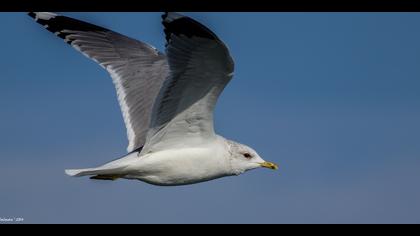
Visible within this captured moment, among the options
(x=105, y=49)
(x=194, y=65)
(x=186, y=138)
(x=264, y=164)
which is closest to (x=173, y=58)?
(x=194, y=65)

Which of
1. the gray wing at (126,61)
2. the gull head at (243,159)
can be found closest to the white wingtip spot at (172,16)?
the gull head at (243,159)

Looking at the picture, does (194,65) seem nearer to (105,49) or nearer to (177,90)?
(177,90)

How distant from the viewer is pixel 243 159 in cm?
785

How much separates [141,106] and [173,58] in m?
1.81

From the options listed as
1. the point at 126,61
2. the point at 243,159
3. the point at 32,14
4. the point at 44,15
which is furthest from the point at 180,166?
the point at 32,14

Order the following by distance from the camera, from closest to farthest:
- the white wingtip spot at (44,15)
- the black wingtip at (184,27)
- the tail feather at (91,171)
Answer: the black wingtip at (184,27)
the tail feather at (91,171)
the white wingtip spot at (44,15)

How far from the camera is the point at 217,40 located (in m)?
6.51

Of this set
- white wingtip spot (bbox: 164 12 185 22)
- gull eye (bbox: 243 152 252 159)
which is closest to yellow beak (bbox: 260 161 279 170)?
gull eye (bbox: 243 152 252 159)

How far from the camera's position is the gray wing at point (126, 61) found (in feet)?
27.9

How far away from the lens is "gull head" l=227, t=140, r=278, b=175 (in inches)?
307

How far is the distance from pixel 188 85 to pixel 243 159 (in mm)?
1179

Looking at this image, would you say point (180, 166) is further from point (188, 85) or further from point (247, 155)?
point (188, 85)

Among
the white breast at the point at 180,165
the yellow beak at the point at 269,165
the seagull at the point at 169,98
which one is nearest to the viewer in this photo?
the seagull at the point at 169,98

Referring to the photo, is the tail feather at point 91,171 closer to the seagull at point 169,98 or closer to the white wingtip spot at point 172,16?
the seagull at point 169,98
